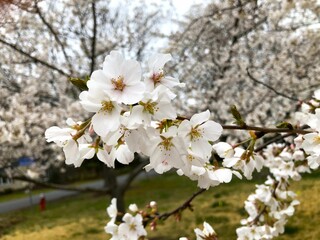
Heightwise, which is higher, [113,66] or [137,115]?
[113,66]

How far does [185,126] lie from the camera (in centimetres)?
111

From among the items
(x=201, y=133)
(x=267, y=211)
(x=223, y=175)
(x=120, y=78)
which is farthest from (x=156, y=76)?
(x=267, y=211)

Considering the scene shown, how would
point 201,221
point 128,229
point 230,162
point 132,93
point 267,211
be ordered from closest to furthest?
point 132,93 < point 230,162 < point 128,229 < point 267,211 < point 201,221

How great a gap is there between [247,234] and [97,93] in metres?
1.90

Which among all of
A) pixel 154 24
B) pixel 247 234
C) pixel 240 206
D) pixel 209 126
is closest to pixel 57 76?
pixel 154 24

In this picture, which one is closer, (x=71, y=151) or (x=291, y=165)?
(x=71, y=151)

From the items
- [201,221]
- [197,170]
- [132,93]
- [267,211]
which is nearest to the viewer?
[132,93]

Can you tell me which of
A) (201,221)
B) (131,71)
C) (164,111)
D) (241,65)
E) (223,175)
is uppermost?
(241,65)

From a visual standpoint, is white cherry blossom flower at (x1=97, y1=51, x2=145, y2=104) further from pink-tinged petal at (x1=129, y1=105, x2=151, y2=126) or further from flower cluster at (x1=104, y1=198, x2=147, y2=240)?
flower cluster at (x1=104, y1=198, x2=147, y2=240)

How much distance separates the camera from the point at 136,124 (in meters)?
1.03

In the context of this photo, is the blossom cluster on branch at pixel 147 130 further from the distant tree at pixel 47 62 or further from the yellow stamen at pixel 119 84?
the distant tree at pixel 47 62

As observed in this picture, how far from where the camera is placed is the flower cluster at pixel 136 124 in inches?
40.2

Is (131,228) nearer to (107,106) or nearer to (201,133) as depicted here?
(201,133)

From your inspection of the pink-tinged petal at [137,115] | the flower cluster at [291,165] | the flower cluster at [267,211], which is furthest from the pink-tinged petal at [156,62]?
the flower cluster at [291,165]
